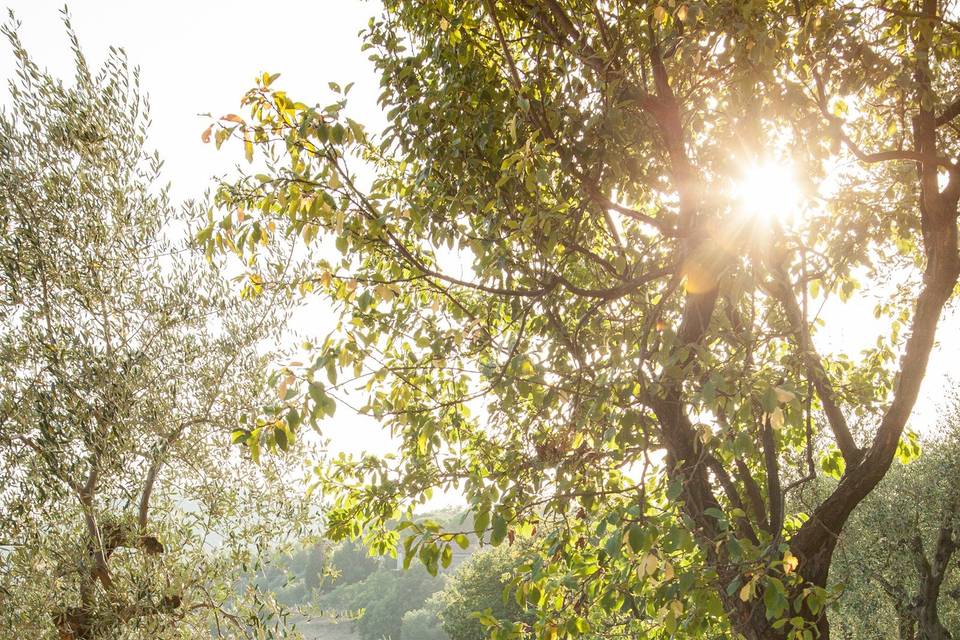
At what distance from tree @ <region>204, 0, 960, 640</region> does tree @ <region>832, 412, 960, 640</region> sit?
2159cm

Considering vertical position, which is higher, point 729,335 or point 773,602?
point 729,335

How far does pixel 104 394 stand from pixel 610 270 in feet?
22.7

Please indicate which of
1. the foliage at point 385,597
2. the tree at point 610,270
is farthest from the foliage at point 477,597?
the foliage at point 385,597

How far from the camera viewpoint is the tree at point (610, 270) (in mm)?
4414

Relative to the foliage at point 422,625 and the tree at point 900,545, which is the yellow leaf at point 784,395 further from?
the foliage at point 422,625

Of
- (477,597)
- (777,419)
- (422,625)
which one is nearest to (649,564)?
(777,419)

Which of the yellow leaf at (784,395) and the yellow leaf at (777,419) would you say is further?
the yellow leaf at (777,419)

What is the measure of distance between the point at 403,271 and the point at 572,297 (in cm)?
216

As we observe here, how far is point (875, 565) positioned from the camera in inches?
975

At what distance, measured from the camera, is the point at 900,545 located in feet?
80.8

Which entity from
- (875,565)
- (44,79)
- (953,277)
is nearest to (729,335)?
(953,277)

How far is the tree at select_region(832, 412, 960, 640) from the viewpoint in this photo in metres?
24.0

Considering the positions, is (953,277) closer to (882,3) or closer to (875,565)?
(882,3)

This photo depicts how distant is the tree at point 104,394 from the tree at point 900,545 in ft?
78.2
